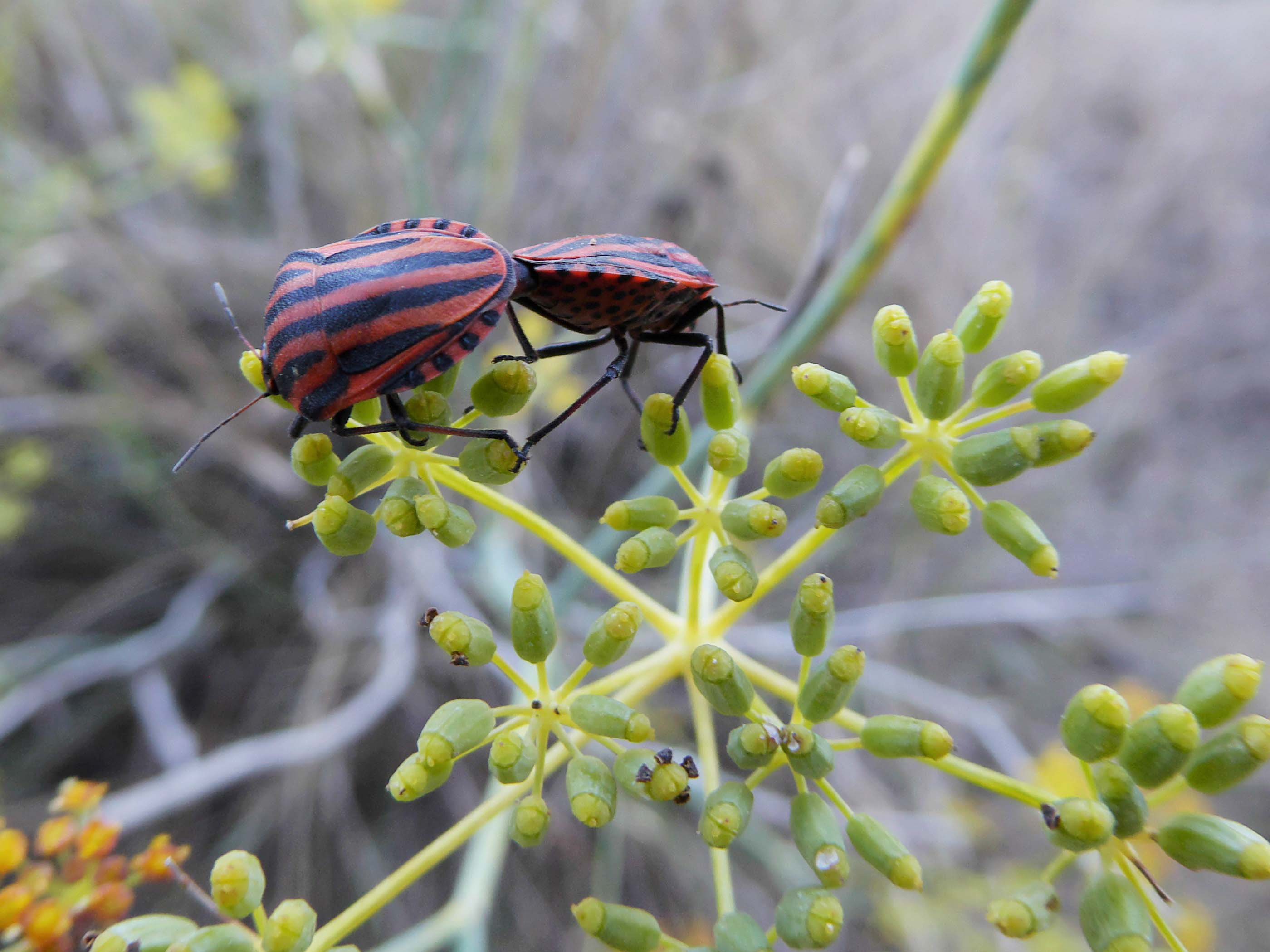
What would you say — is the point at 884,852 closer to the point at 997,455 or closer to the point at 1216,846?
the point at 1216,846

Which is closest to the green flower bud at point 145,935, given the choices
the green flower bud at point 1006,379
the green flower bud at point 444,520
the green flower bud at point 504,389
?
the green flower bud at point 444,520

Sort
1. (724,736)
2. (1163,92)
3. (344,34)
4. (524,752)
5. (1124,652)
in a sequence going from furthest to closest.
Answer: (1163,92) < (1124,652) < (724,736) < (344,34) < (524,752)

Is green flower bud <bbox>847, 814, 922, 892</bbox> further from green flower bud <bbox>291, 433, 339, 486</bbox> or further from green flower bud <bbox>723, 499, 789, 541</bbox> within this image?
green flower bud <bbox>291, 433, 339, 486</bbox>

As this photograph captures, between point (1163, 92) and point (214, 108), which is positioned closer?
point (214, 108)

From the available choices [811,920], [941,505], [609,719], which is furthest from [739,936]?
[941,505]

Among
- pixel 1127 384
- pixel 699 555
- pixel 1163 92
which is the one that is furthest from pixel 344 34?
pixel 1163 92

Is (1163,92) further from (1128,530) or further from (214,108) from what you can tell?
(214,108)
